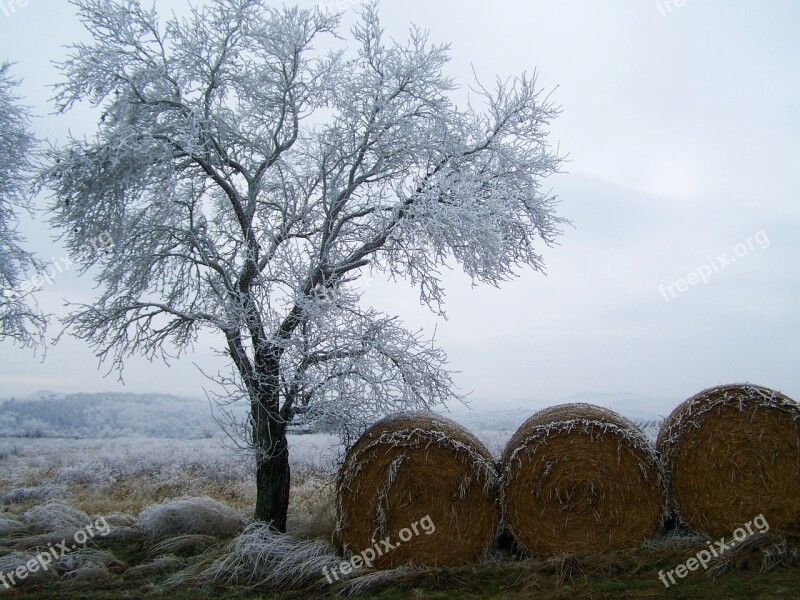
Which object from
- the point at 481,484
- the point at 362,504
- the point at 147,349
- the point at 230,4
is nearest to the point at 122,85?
the point at 230,4

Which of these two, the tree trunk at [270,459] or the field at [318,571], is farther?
the tree trunk at [270,459]

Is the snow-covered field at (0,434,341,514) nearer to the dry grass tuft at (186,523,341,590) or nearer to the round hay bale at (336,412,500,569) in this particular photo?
the dry grass tuft at (186,523,341,590)

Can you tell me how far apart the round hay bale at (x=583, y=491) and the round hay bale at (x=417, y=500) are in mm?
308

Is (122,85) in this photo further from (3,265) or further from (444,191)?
(3,265)

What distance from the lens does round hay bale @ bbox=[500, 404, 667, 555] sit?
568 cm

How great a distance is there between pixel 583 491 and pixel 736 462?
142cm

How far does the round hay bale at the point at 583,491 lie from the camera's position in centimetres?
568

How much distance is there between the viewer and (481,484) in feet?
19.3

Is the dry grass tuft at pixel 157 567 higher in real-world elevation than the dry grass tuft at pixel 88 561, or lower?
lower
